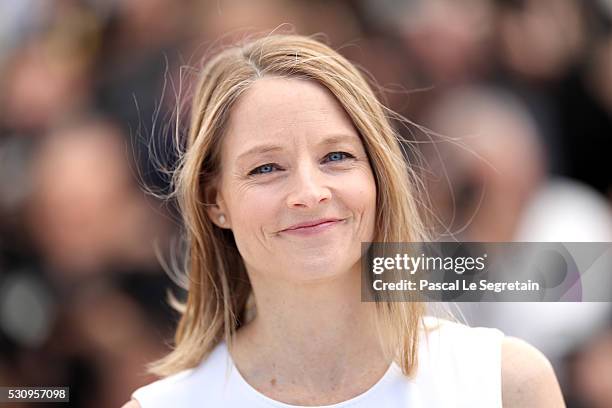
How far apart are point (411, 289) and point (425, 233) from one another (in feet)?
0.43

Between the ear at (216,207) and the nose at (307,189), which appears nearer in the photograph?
the nose at (307,189)

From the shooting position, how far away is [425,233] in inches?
58.9

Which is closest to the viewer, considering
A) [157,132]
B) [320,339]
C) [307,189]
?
[307,189]

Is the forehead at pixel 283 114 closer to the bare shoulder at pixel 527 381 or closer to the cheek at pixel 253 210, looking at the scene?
the cheek at pixel 253 210

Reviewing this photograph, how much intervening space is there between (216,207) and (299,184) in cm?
23

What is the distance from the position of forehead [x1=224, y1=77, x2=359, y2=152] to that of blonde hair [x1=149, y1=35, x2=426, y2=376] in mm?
16

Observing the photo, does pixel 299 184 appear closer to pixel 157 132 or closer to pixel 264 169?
pixel 264 169

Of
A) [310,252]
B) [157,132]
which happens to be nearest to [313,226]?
[310,252]

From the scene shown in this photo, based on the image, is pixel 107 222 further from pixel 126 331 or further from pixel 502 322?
pixel 502 322

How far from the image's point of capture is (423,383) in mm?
1336

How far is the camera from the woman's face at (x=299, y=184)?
1.26m

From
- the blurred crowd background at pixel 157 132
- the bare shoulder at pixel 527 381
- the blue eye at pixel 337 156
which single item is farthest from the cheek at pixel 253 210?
the blurred crowd background at pixel 157 132

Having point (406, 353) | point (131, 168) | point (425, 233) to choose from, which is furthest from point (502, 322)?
point (131, 168)

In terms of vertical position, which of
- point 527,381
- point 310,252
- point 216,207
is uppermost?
point 216,207
